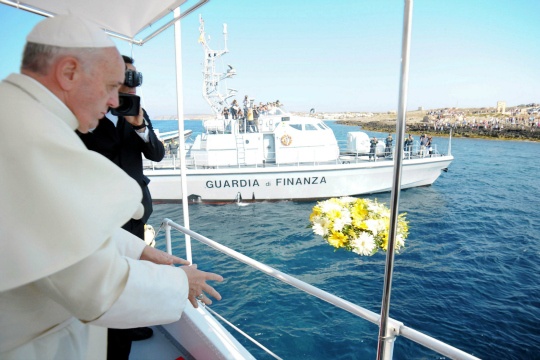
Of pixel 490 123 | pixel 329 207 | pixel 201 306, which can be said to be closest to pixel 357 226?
pixel 329 207

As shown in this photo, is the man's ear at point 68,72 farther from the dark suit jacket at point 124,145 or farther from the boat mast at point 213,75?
the boat mast at point 213,75

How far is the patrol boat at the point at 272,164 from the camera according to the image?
12789 millimetres

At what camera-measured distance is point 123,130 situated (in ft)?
6.57

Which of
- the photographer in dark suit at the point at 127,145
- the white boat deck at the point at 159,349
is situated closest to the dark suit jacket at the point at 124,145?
the photographer in dark suit at the point at 127,145

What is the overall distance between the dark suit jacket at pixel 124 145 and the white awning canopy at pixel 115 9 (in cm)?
85

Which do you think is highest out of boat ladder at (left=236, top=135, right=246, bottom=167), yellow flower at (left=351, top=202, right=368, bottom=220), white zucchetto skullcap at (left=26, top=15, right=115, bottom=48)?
white zucchetto skullcap at (left=26, top=15, right=115, bottom=48)

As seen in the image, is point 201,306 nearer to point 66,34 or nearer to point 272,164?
point 66,34

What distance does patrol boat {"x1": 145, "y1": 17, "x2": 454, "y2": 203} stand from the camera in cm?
1279

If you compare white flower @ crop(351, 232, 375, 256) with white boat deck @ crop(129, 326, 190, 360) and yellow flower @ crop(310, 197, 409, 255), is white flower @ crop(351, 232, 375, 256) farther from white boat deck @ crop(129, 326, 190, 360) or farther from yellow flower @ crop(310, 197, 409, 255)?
white boat deck @ crop(129, 326, 190, 360)

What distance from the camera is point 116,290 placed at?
2.12 feet

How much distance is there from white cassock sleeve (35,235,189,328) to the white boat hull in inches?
472

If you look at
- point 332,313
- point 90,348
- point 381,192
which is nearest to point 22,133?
point 90,348

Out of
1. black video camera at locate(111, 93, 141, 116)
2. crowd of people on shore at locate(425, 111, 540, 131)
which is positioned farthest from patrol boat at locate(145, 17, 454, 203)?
crowd of people on shore at locate(425, 111, 540, 131)

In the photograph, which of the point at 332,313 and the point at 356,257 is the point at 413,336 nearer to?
the point at 332,313
